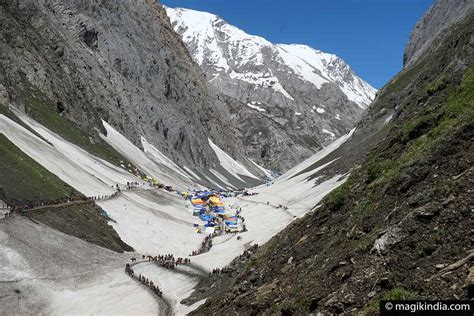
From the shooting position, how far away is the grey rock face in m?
112

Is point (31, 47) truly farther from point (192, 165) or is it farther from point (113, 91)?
point (192, 165)

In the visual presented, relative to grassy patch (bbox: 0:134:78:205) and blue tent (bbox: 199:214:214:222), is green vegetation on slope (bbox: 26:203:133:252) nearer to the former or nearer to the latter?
grassy patch (bbox: 0:134:78:205)

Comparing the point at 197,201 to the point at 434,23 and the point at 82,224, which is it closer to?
the point at 82,224

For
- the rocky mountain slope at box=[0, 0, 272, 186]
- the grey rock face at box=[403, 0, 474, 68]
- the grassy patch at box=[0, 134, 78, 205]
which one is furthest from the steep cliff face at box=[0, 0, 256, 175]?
the grey rock face at box=[403, 0, 474, 68]

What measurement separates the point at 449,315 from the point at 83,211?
5155 cm

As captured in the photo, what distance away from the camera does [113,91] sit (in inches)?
5910

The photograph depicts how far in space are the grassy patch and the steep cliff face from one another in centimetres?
2751

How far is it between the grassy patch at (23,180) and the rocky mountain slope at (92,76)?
1026 inches

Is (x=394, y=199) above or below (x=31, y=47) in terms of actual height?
below

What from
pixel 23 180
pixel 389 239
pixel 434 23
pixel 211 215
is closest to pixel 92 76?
pixel 211 215

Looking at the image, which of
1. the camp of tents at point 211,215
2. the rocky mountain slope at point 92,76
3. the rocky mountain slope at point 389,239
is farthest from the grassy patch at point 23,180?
the rocky mountain slope at point 389,239

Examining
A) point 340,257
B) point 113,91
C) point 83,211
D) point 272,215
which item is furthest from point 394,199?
point 113,91

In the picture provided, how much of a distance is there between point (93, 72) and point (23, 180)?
96.2 meters

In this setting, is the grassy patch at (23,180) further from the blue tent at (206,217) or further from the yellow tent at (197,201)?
the yellow tent at (197,201)
